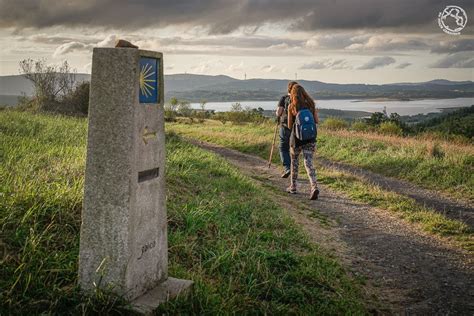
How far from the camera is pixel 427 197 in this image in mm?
10711

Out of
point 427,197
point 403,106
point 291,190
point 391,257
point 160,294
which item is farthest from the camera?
point 403,106

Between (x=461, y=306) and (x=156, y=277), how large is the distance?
3.36 m

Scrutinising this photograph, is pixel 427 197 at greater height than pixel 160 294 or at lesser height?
lesser

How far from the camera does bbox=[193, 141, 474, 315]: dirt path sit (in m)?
5.19

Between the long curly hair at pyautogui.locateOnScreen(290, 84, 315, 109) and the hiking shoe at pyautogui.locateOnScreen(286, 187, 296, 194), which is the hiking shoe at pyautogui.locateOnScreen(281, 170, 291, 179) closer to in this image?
the hiking shoe at pyautogui.locateOnScreen(286, 187, 296, 194)

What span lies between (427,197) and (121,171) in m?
8.91

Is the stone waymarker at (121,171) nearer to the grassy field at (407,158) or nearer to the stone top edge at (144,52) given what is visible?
the stone top edge at (144,52)

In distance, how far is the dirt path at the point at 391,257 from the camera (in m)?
5.19

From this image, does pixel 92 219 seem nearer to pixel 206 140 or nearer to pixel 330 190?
pixel 330 190

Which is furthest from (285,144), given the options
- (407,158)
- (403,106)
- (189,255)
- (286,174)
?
(403,106)

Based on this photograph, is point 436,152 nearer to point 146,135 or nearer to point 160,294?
point 160,294

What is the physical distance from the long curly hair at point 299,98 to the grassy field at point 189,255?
2.69m

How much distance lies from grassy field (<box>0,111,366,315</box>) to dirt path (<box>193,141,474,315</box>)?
0.43 m

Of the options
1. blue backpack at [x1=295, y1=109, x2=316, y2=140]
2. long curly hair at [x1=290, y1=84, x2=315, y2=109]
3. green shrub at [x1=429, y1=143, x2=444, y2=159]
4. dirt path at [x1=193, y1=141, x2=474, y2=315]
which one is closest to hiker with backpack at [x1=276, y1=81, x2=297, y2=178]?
long curly hair at [x1=290, y1=84, x2=315, y2=109]
